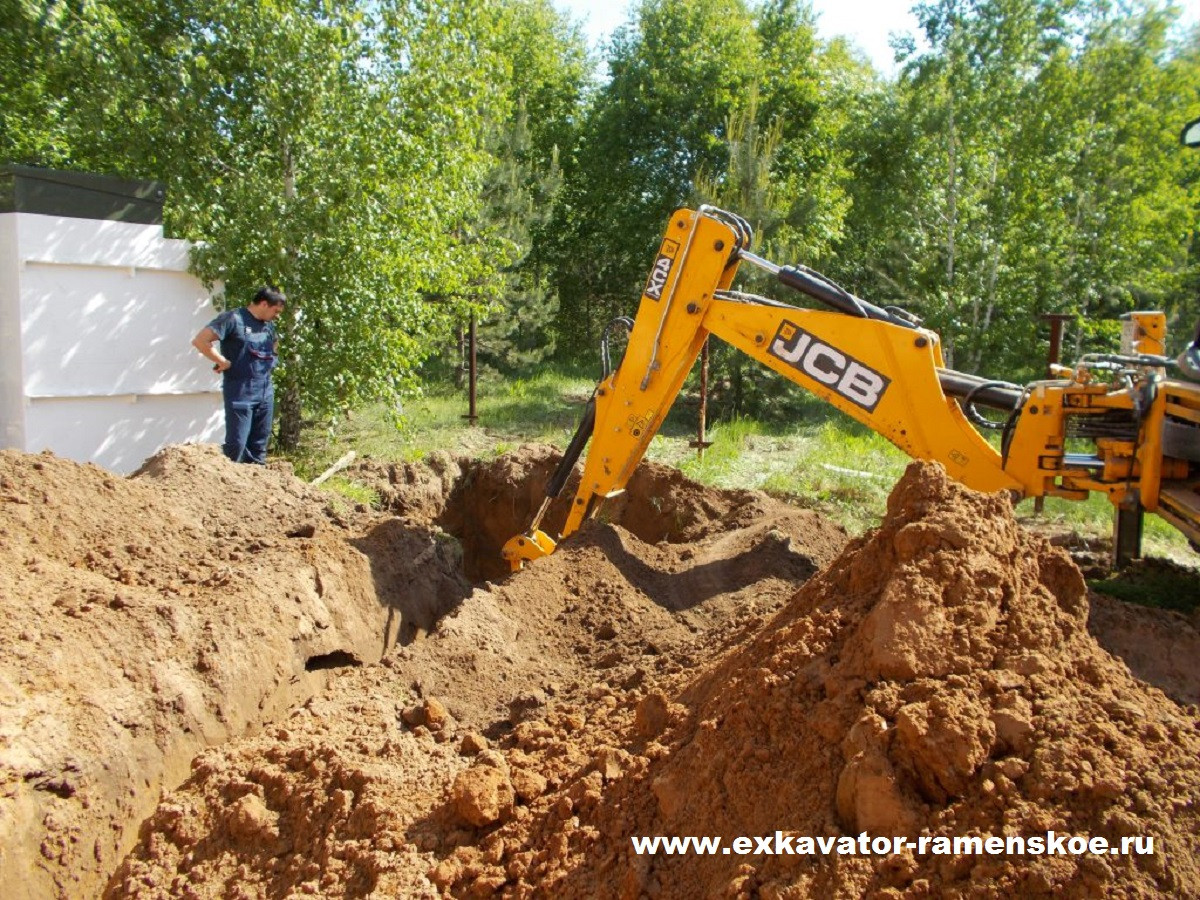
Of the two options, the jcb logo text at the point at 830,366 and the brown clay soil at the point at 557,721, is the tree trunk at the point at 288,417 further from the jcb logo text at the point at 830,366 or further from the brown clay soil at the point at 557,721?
the jcb logo text at the point at 830,366

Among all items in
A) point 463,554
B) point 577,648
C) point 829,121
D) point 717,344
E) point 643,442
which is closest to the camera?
point 577,648

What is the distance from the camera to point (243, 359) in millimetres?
7551

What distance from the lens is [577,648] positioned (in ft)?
17.7

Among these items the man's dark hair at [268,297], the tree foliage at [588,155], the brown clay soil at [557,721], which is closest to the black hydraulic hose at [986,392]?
the brown clay soil at [557,721]

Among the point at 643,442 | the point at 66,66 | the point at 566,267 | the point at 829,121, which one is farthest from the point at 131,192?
the point at 829,121

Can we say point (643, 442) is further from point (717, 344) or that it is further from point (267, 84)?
point (717, 344)

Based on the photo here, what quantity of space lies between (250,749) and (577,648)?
1.97 metres

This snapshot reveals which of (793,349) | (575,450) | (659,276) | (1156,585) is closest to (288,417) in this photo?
(575,450)

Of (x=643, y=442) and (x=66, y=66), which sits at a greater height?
(x=66, y=66)

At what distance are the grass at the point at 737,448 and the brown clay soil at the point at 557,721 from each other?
2.91 metres

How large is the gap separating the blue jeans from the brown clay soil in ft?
6.21

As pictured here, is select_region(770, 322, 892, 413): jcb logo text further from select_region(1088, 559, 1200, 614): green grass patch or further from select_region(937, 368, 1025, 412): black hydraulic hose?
select_region(1088, 559, 1200, 614): green grass patch

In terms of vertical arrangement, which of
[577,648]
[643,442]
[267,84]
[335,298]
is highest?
[267,84]

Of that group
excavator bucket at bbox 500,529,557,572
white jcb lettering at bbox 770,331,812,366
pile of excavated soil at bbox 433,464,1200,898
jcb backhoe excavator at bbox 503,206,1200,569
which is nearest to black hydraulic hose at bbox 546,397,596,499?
excavator bucket at bbox 500,529,557,572
